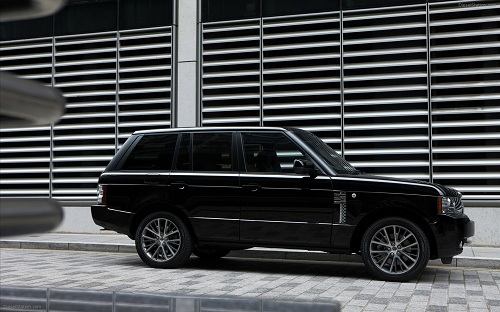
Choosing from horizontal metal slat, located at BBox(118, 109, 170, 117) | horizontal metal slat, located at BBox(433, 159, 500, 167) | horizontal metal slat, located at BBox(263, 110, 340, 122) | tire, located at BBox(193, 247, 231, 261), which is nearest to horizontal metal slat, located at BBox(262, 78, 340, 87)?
horizontal metal slat, located at BBox(263, 110, 340, 122)

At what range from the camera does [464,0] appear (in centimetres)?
1226

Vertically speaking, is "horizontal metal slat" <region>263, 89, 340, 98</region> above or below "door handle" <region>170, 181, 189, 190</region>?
above

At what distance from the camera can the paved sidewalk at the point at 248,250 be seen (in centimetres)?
928

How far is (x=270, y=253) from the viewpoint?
32.8 feet

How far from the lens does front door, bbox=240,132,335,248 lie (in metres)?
7.76

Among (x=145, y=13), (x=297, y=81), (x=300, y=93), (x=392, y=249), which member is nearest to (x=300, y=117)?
(x=300, y=93)

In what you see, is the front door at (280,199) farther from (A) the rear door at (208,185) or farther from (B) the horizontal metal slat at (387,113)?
(B) the horizontal metal slat at (387,113)

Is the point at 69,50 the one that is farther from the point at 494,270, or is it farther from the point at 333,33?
the point at 494,270

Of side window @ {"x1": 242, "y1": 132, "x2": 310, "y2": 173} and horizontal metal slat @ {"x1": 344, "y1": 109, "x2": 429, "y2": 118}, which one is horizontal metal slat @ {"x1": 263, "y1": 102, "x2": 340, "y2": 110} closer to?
horizontal metal slat @ {"x1": 344, "y1": 109, "x2": 429, "y2": 118}

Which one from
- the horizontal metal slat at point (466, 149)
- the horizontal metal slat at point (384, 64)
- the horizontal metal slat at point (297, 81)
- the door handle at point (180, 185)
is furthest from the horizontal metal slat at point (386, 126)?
the door handle at point (180, 185)

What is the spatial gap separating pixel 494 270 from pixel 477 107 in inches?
157

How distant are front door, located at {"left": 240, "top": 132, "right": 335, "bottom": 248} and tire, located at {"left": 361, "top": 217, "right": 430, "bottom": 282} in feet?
1.69

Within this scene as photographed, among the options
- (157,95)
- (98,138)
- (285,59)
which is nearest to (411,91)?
(285,59)

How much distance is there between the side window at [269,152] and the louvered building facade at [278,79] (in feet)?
16.4
